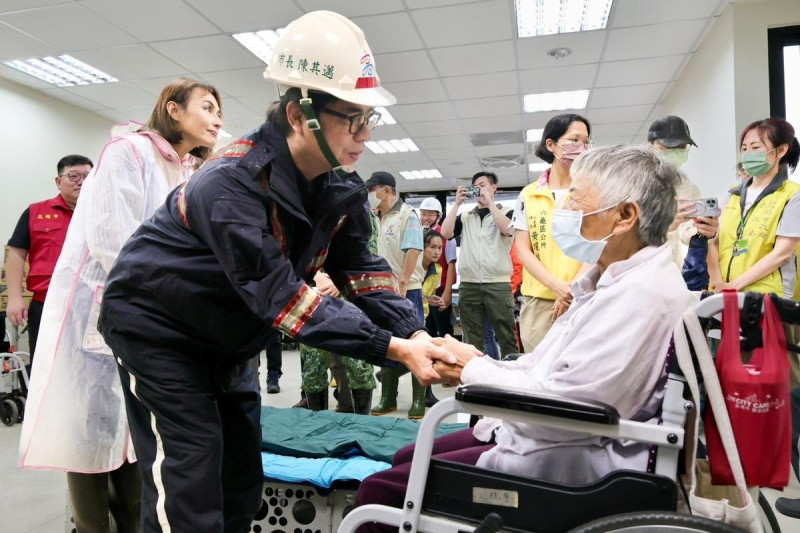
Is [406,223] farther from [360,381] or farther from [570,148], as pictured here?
[570,148]

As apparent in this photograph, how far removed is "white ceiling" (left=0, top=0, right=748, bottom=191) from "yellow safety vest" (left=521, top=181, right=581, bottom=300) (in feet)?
7.34

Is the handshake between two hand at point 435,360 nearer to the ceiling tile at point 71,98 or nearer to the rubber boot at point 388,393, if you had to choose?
the rubber boot at point 388,393

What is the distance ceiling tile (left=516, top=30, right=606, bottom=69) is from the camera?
4.50 meters

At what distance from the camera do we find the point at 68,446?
1.51m

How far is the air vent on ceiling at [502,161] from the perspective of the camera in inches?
338

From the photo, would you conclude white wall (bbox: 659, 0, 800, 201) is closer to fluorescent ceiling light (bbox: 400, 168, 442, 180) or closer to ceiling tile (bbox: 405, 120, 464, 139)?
ceiling tile (bbox: 405, 120, 464, 139)

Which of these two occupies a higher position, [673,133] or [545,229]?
[673,133]

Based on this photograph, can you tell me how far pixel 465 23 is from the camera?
4.21 meters

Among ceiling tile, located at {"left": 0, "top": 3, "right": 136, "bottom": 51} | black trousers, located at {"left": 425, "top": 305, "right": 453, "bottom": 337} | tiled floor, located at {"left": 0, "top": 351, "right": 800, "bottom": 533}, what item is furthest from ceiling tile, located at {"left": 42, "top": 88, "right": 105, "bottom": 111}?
black trousers, located at {"left": 425, "top": 305, "right": 453, "bottom": 337}

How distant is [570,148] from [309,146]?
4.42 feet

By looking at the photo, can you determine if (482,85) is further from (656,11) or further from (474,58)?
(656,11)

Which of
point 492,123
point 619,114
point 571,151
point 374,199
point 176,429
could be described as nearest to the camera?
point 176,429

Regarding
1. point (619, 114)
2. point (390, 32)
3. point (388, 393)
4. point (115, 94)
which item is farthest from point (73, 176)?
point (619, 114)

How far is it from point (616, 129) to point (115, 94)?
19.9ft
